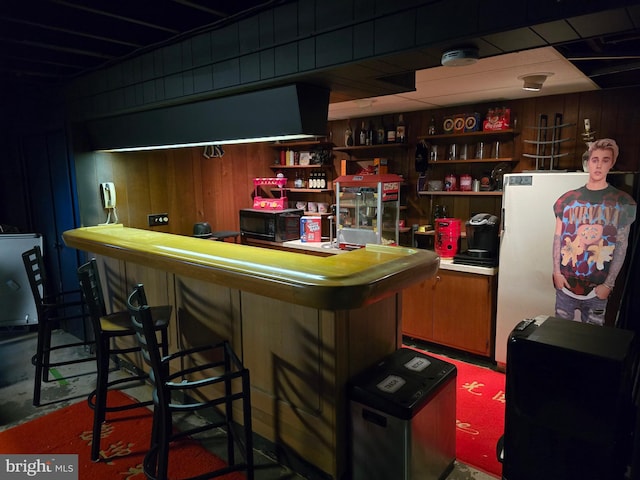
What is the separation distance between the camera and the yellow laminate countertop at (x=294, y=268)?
182cm

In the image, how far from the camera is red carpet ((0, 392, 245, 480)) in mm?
2369

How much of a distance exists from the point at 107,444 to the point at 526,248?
3.19m

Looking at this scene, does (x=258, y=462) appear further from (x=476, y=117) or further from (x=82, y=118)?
(x=476, y=117)

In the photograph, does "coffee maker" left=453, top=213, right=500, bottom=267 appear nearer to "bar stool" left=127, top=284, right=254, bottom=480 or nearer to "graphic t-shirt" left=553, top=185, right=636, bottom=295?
"graphic t-shirt" left=553, top=185, right=636, bottom=295

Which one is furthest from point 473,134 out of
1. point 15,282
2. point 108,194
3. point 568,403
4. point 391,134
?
point 15,282

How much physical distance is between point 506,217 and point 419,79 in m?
1.29

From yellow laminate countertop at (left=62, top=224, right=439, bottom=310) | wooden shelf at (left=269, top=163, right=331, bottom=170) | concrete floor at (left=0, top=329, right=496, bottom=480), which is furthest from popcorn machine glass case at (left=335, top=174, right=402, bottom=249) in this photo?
concrete floor at (left=0, top=329, right=496, bottom=480)

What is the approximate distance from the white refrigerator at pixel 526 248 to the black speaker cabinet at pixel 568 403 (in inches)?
61.0

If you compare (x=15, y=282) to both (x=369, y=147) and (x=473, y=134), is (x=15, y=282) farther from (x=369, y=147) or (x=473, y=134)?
(x=473, y=134)

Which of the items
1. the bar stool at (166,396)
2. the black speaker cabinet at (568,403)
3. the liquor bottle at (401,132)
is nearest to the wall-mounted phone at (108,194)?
the bar stool at (166,396)

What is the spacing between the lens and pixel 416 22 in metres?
1.72

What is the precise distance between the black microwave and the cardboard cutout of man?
2.70 metres

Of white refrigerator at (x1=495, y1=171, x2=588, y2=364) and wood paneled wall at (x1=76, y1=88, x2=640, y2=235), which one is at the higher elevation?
wood paneled wall at (x1=76, y1=88, x2=640, y2=235)

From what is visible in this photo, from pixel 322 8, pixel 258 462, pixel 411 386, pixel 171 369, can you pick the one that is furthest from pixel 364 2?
pixel 171 369
